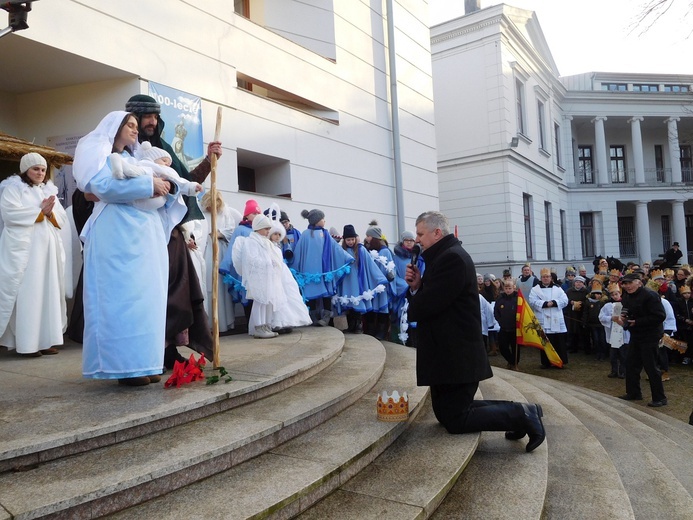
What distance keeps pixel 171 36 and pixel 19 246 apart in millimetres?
4325

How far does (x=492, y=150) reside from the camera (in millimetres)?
23062

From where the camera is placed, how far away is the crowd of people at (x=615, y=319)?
7844 mm

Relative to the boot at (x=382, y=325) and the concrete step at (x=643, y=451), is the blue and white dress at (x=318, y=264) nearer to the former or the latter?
the boot at (x=382, y=325)

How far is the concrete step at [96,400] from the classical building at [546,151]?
64.4ft

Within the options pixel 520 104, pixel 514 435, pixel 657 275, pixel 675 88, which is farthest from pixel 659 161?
pixel 514 435

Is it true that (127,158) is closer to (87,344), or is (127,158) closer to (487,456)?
(87,344)

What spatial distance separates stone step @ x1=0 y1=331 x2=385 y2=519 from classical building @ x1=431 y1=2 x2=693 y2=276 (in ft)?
67.3

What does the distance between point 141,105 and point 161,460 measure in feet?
9.26

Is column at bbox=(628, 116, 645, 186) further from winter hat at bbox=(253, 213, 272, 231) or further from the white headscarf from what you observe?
the white headscarf

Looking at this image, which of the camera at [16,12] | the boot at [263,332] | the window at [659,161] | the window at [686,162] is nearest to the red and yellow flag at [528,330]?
the boot at [263,332]

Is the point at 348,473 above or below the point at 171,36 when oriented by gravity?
below

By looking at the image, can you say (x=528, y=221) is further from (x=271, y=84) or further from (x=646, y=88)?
(x=271, y=84)

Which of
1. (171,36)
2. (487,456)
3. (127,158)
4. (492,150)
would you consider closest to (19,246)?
(127,158)

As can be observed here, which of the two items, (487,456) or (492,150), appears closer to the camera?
(487,456)
